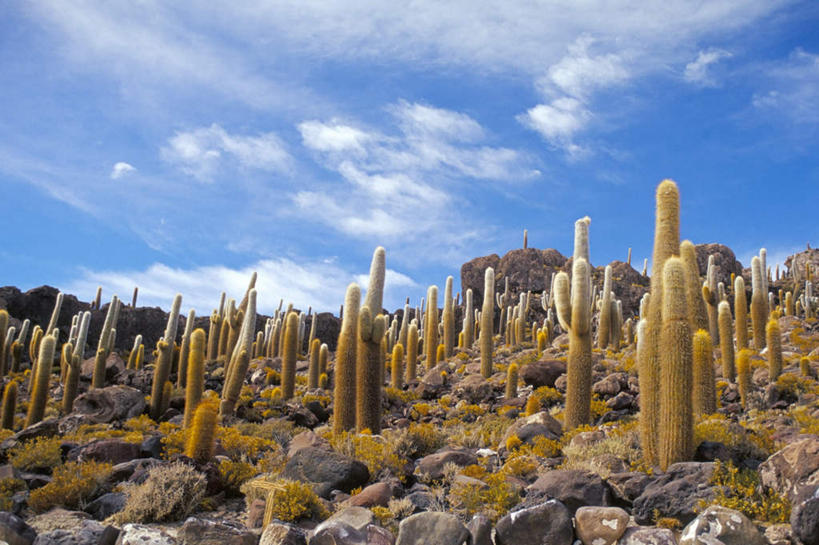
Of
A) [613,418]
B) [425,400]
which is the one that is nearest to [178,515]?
[613,418]

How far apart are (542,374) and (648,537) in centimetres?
1437

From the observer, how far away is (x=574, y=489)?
8.56 m

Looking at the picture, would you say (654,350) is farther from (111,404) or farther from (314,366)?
(314,366)

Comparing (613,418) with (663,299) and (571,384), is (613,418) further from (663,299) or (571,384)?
(663,299)

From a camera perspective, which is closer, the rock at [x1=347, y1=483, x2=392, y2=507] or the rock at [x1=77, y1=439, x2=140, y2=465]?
the rock at [x1=347, y1=483, x2=392, y2=507]

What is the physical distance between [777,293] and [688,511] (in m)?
46.5

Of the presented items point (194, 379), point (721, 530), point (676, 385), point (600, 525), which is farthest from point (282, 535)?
point (194, 379)

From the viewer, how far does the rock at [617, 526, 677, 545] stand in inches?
284

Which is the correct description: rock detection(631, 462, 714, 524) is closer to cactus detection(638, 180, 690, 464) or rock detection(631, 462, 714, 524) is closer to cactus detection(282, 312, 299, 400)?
cactus detection(638, 180, 690, 464)

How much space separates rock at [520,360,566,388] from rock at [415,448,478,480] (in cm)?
1069

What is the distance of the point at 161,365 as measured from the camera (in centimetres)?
2180

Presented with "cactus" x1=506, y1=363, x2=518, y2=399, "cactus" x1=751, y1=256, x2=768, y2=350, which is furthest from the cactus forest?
"cactus" x1=751, y1=256, x2=768, y2=350

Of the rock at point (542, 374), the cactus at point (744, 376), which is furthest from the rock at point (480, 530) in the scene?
the rock at point (542, 374)

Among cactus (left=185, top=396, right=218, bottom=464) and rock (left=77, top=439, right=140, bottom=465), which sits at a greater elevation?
cactus (left=185, top=396, right=218, bottom=464)
